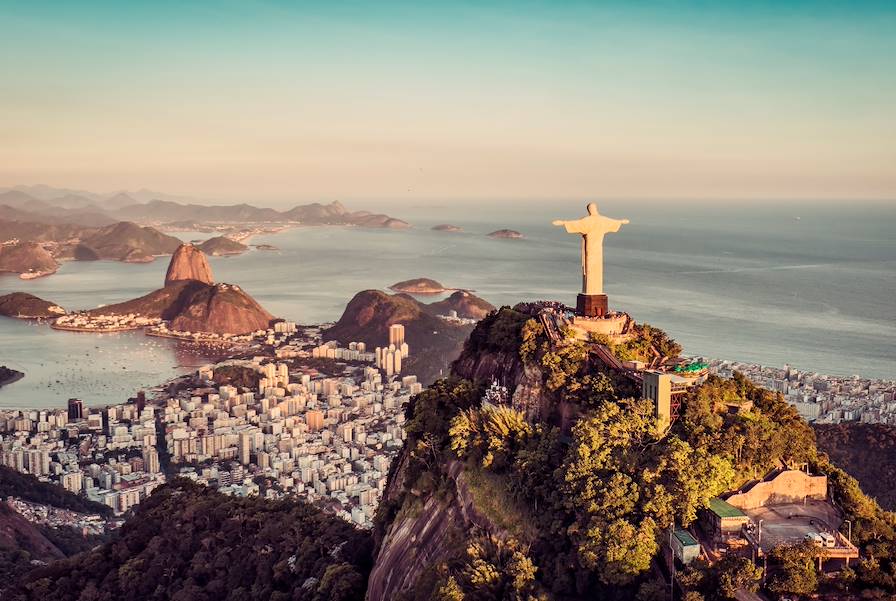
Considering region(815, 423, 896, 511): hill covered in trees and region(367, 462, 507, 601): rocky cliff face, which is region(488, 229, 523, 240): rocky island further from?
region(367, 462, 507, 601): rocky cliff face

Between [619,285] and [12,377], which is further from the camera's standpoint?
[619,285]

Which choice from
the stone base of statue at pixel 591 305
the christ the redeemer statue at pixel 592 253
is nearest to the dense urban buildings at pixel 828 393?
the stone base of statue at pixel 591 305

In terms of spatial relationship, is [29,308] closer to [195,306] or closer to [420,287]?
[195,306]

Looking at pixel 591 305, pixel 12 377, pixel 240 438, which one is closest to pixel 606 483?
pixel 591 305

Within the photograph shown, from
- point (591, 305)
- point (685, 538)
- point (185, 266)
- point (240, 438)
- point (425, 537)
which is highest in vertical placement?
point (591, 305)

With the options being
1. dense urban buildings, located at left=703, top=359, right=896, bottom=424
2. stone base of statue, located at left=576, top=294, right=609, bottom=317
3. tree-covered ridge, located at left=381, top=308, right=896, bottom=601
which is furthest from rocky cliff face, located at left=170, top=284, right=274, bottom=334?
tree-covered ridge, located at left=381, top=308, right=896, bottom=601
